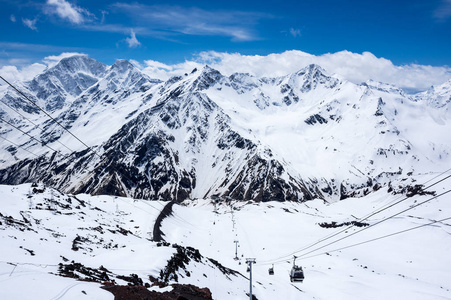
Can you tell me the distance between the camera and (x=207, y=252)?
253 ft

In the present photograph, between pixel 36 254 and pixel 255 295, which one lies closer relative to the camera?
pixel 36 254

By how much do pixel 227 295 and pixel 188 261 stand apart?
6472 millimetres

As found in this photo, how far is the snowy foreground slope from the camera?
2531cm

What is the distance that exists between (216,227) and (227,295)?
296 feet

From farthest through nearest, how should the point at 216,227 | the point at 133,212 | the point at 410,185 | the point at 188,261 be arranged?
1. the point at 410,185
2. the point at 216,227
3. the point at 133,212
4. the point at 188,261

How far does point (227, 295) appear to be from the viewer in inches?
1350

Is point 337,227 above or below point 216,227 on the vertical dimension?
above

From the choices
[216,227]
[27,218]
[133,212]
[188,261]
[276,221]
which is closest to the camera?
[188,261]

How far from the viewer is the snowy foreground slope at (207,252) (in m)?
25.3

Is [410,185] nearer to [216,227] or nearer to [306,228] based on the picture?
[306,228]

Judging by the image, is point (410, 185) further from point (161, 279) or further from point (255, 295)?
point (161, 279)

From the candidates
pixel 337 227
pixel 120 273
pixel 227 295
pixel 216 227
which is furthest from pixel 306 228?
pixel 120 273

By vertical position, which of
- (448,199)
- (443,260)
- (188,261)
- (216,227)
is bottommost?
(216,227)

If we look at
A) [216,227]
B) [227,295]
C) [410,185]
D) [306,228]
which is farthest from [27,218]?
[410,185]
